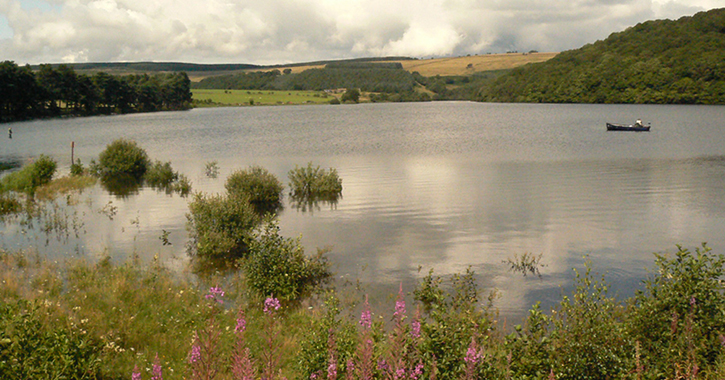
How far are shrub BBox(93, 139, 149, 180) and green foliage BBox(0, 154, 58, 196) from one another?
4.55 m

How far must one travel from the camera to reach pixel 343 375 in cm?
809

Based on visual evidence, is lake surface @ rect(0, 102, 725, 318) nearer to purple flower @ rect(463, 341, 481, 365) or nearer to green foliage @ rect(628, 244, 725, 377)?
green foliage @ rect(628, 244, 725, 377)

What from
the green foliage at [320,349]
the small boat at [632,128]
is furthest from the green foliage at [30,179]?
the small boat at [632,128]

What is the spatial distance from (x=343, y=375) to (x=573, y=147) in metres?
53.4

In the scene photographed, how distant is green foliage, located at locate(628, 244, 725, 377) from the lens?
8.41 metres

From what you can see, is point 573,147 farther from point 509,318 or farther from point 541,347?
point 541,347

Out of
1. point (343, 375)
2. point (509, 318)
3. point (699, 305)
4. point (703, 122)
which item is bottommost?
point (509, 318)

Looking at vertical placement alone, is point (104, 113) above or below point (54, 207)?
above

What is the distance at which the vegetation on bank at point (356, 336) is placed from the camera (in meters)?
7.25

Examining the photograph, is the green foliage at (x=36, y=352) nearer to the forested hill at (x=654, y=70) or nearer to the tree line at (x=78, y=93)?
the tree line at (x=78, y=93)

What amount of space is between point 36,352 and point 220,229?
11.6m

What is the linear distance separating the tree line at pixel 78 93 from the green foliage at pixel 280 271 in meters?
107

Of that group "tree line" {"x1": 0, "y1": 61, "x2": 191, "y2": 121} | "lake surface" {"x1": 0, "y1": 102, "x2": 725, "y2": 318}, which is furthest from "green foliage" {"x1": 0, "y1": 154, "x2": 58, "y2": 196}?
"tree line" {"x1": 0, "y1": 61, "x2": 191, "y2": 121}

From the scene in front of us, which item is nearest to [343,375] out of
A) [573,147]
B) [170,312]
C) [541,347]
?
[541,347]
